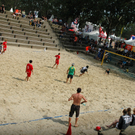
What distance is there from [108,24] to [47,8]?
50.6 ft

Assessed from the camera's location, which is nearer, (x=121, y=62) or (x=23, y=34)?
(x=121, y=62)

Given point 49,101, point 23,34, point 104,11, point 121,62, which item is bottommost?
point 49,101

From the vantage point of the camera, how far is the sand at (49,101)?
511 centimetres

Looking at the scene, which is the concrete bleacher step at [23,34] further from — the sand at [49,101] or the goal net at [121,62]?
the sand at [49,101]

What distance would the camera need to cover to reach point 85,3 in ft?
81.8

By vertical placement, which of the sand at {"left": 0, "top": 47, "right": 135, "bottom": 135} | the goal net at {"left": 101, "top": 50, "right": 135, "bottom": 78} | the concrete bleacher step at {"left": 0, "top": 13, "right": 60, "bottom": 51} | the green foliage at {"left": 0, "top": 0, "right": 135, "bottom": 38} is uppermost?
the green foliage at {"left": 0, "top": 0, "right": 135, "bottom": 38}

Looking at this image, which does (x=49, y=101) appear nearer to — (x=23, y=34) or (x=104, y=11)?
(x=23, y=34)

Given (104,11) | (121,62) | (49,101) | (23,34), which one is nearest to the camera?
(49,101)

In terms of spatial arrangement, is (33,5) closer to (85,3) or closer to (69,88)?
(85,3)

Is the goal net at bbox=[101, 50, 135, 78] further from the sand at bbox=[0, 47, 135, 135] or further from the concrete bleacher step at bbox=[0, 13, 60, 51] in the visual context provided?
the concrete bleacher step at bbox=[0, 13, 60, 51]

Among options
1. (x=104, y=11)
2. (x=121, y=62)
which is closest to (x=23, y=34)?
(x=104, y=11)

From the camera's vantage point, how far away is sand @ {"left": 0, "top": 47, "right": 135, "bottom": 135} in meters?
5.11

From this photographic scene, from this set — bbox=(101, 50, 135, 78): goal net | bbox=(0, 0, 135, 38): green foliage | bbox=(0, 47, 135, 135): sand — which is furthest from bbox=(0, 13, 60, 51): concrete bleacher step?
bbox=(0, 0, 135, 38): green foliage

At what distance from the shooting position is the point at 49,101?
6.88 meters
